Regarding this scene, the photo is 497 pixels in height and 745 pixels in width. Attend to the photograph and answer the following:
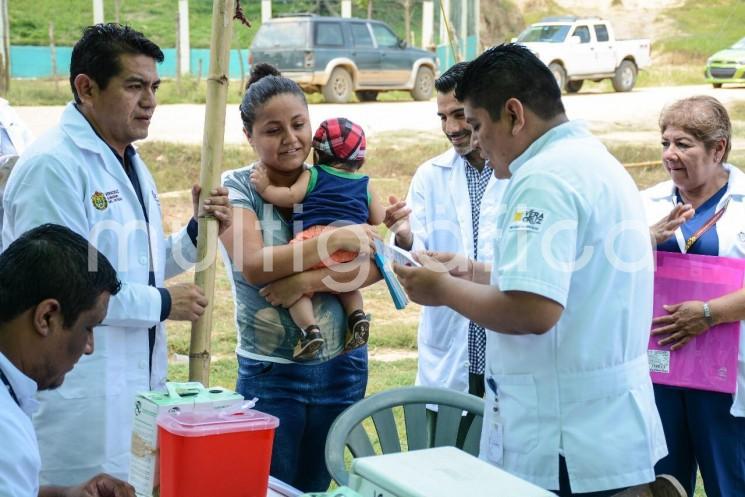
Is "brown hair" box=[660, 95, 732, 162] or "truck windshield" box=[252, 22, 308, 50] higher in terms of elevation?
"truck windshield" box=[252, 22, 308, 50]

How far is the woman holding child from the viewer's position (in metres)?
2.89

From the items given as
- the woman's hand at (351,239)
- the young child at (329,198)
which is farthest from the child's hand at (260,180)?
the woman's hand at (351,239)

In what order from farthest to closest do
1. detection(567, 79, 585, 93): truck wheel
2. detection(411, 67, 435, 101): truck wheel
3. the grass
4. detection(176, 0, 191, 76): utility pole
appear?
detection(176, 0, 191, 76): utility pole
detection(567, 79, 585, 93): truck wheel
detection(411, 67, 435, 101): truck wheel
the grass

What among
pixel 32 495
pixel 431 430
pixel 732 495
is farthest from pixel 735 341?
pixel 32 495

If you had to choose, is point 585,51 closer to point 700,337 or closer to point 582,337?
point 700,337

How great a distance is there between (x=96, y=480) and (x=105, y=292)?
453 millimetres

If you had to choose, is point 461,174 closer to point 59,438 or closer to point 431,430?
point 431,430

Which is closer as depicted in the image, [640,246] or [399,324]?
[640,246]

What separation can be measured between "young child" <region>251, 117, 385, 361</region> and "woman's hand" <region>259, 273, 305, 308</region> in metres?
0.02

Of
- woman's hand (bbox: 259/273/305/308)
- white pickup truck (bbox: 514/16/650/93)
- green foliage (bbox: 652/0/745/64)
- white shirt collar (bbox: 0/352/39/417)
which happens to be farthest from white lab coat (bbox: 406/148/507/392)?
green foliage (bbox: 652/0/745/64)

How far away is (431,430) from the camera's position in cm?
299

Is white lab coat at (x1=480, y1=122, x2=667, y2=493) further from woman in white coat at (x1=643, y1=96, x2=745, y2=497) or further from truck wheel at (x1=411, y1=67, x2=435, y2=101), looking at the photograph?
truck wheel at (x1=411, y1=67, x2=435, y2=101)

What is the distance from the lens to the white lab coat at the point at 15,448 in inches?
68.1

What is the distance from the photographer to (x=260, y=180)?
9.73 feet
